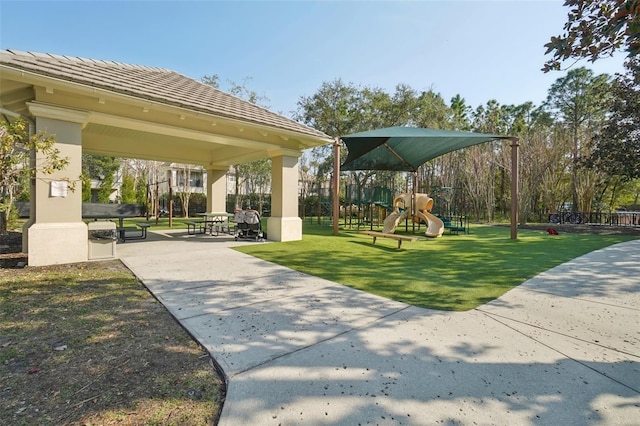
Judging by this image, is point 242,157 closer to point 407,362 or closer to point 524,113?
point 407,362

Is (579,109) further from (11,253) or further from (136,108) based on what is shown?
(11,253)

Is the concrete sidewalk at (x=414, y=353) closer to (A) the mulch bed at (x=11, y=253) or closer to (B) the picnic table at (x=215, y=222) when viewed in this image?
(A) the mulch bed at (x=11, y=253)

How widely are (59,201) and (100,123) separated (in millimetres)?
2079

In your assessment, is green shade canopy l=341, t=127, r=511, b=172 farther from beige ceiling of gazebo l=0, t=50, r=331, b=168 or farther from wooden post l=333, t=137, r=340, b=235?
beige ceiling of gazebo l=0, t=50, r=331, b=168

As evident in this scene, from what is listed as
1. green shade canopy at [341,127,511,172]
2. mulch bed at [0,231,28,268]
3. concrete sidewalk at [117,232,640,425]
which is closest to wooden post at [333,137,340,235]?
green shade canopy at [341,127,511,172]

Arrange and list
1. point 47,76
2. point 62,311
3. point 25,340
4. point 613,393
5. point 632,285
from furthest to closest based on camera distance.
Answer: point 47,76 → point 632,285 → point 62,311 → point 25,340 → point 613,393

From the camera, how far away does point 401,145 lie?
11531 mm

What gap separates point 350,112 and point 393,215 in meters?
11.5

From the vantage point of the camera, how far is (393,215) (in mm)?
11688

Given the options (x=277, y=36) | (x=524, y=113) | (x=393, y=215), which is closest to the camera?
(x=277, y=36)

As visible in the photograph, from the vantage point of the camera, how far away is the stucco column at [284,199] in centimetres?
955

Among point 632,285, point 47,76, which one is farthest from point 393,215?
point 47,76

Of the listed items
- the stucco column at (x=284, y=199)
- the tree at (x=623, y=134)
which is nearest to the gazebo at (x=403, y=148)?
the stucco column at (x=284, y=199)

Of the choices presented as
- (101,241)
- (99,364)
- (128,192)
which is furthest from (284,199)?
(128,192)
